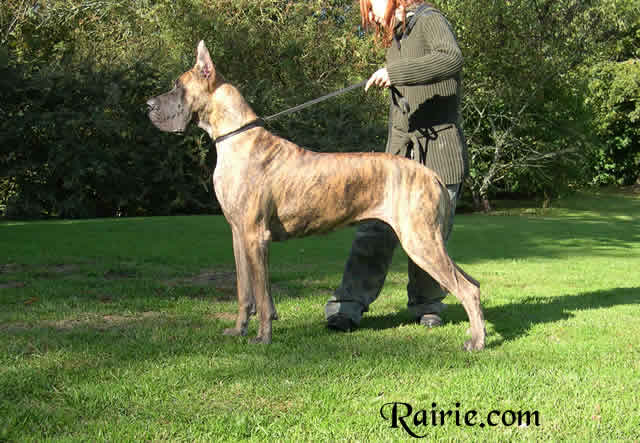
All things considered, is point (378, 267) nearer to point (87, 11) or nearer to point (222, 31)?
point (222, 31)

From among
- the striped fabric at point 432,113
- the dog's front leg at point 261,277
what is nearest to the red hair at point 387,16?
the striped fabric at point 432,113

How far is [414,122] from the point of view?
5.08 meters

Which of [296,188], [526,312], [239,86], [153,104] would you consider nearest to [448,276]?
[296,188]

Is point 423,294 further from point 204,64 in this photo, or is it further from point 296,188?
point 204,64

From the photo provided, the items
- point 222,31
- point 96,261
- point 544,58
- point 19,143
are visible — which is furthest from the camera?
point 544,58

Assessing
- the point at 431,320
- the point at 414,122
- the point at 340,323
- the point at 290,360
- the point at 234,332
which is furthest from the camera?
the point at 431,320

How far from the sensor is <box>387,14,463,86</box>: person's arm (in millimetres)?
4480

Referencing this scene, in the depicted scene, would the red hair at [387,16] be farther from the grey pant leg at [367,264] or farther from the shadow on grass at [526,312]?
the shadow on grass at [526,312]

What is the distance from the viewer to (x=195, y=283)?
7.34m

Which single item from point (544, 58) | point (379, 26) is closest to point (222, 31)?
point (544, 58)

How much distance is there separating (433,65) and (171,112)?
6.56 ft

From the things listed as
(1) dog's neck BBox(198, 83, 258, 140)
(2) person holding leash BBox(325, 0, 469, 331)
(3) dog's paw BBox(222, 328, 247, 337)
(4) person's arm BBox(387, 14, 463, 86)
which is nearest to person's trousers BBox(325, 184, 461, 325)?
(2) person holding leash BBox(325, 0, 469, 331)

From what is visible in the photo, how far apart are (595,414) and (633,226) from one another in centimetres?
1700

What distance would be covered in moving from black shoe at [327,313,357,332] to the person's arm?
1.95 meters
